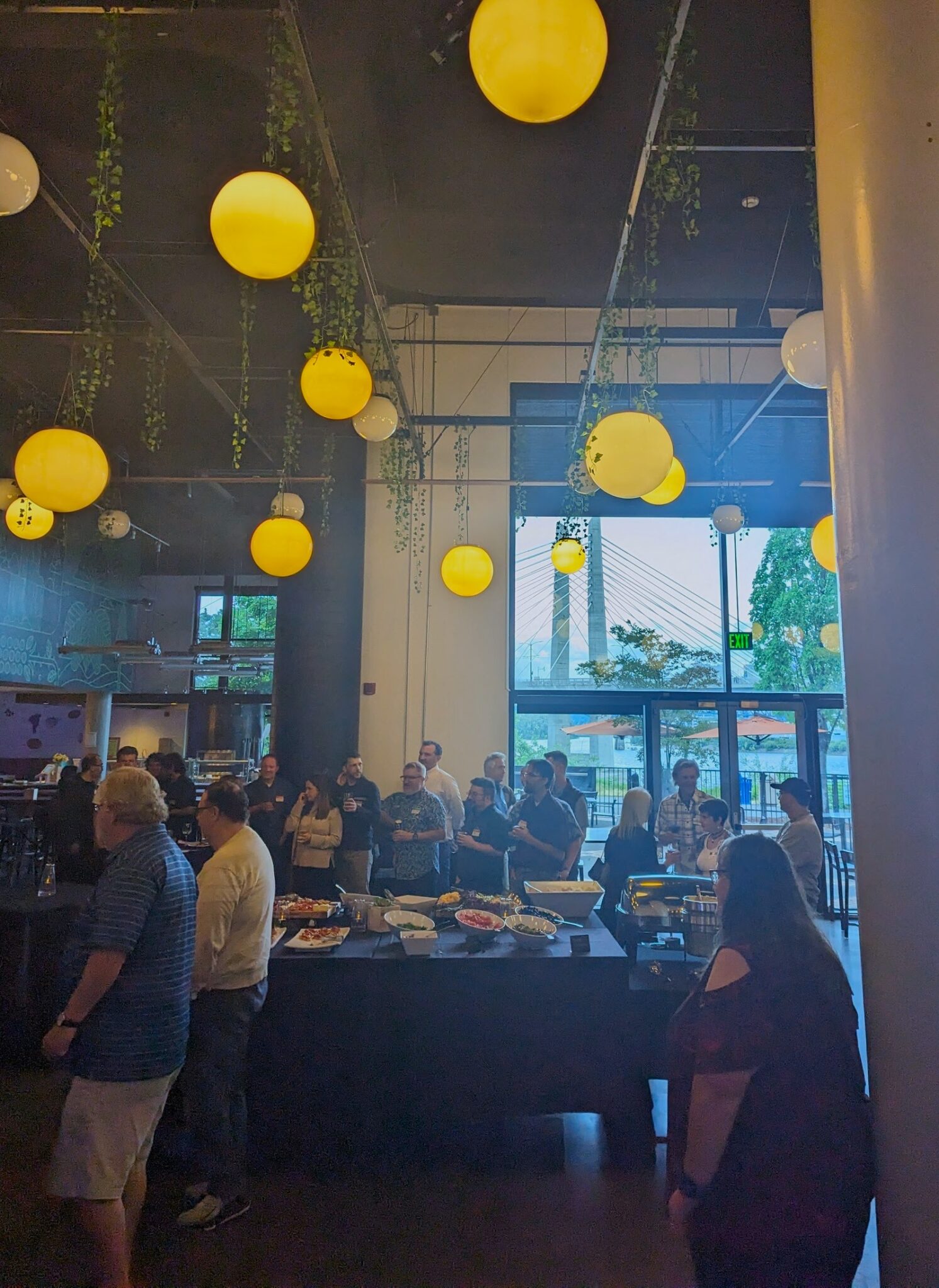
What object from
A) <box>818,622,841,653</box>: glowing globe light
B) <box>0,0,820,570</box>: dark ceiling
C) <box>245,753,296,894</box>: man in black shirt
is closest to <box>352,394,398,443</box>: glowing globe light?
<box>0,0,820,570</box>: dark ceiling

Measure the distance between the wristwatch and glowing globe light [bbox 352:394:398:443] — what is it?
4.87 metres

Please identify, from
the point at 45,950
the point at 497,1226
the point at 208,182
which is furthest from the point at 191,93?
the point at 497,1226

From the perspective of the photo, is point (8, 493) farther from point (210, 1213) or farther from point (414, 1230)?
point (414, 1230)

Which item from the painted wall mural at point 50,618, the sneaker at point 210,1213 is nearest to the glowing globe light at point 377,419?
the sneaker at point 210,1213

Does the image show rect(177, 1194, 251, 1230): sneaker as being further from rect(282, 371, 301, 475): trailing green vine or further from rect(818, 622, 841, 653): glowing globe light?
rect(818, 622, 841, 653): glowing globe light

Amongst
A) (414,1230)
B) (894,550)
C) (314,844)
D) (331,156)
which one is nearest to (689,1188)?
(894,550)

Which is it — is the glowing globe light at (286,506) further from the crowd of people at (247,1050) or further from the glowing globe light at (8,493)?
the crowd of people at (247,1050)

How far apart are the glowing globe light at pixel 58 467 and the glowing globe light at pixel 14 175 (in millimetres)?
962

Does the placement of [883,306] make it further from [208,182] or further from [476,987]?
[208,182]

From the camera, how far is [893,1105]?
1.26 metres

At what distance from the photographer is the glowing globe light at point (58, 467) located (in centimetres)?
359

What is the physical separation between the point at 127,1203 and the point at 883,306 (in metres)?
3.18

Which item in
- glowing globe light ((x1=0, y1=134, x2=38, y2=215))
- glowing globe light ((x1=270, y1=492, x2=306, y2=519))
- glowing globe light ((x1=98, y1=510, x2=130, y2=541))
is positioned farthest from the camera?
glowing globe light ((x1=98, y1=510, x2=130, y2=541))

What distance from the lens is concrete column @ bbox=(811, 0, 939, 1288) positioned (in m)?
1.21
